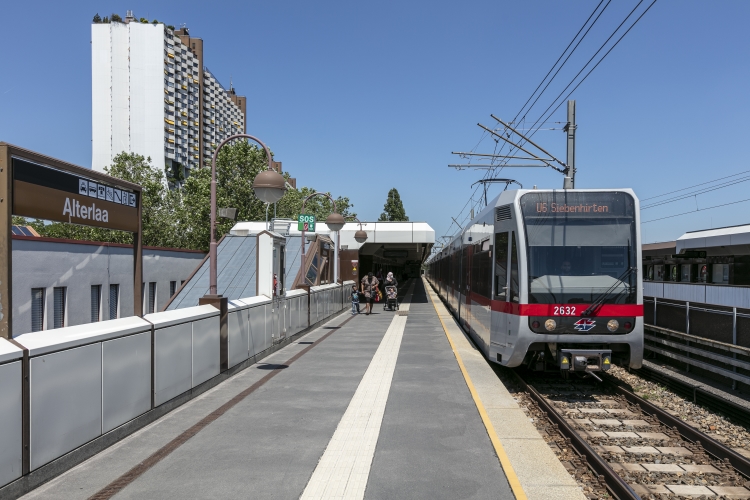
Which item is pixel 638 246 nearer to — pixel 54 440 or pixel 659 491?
pixel 659 491

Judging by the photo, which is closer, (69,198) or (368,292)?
(69,198)

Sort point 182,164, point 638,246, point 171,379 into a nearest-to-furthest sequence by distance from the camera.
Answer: point 171,379, point 638,246, point 182,164

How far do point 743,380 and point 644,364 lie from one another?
390 cm

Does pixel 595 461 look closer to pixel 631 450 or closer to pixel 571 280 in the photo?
pixel 631 450

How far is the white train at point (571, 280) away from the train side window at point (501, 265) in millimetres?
19

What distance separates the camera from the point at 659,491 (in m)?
5.65

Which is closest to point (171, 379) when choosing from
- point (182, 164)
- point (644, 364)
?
point (644, 364)

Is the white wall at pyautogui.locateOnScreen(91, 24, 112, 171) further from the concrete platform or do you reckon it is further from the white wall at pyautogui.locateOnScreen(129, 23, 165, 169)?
the concrete platform

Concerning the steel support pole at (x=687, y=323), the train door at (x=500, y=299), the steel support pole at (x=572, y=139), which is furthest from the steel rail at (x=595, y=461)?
the steel support pole at (x=572, y=139)

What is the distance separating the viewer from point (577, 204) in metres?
9.98

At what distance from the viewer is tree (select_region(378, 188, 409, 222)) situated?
118 meters

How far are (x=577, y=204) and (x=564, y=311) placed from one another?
5.79ft

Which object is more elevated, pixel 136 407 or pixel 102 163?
pixel 102 163

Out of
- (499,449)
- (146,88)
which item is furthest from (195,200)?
(499,449)
